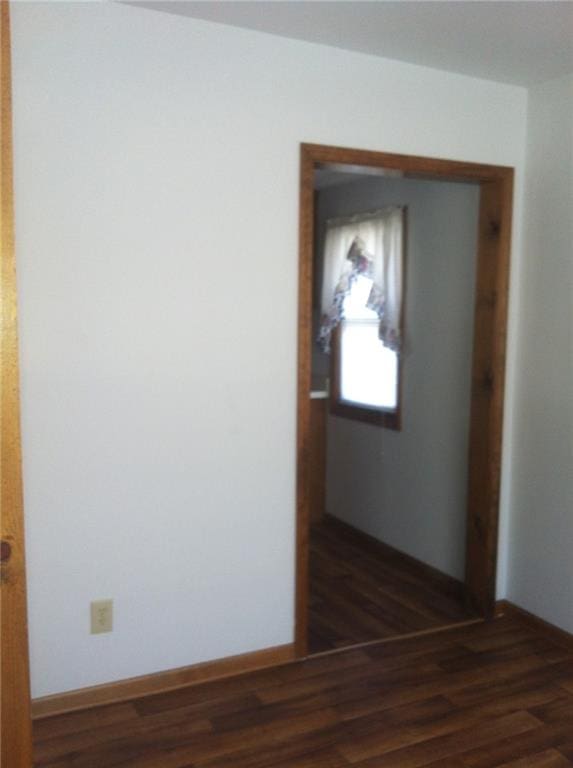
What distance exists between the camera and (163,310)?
109 inches

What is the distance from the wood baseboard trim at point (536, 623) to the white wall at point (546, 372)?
35 millimetres

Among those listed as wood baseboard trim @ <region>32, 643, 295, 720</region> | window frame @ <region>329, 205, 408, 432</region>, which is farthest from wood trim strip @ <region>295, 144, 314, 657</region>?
window frame @ <region>329, 205, 408, 432</region>

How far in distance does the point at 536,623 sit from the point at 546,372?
1155mm

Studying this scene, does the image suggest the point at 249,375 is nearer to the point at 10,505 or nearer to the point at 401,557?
the point at 10,505

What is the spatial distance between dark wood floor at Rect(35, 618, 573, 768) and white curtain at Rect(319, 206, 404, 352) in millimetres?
1853

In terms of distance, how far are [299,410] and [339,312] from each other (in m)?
1.90

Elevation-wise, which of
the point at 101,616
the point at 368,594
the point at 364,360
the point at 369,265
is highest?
the point at 369,265

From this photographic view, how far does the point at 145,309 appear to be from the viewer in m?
2.73

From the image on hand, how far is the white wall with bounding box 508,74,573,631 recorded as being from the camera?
128 inches

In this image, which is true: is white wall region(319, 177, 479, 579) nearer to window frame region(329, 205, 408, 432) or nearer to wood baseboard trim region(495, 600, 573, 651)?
window frame region(329, 205, 408, 432)

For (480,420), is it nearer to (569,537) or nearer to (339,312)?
(569,537)

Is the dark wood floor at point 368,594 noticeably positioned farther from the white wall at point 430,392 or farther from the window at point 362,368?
the window at point 362,368

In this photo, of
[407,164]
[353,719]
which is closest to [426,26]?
[407,164]

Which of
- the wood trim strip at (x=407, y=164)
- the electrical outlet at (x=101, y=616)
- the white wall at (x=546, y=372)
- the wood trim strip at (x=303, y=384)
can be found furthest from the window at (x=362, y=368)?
the electrical outlet at (x=101, y=616)
